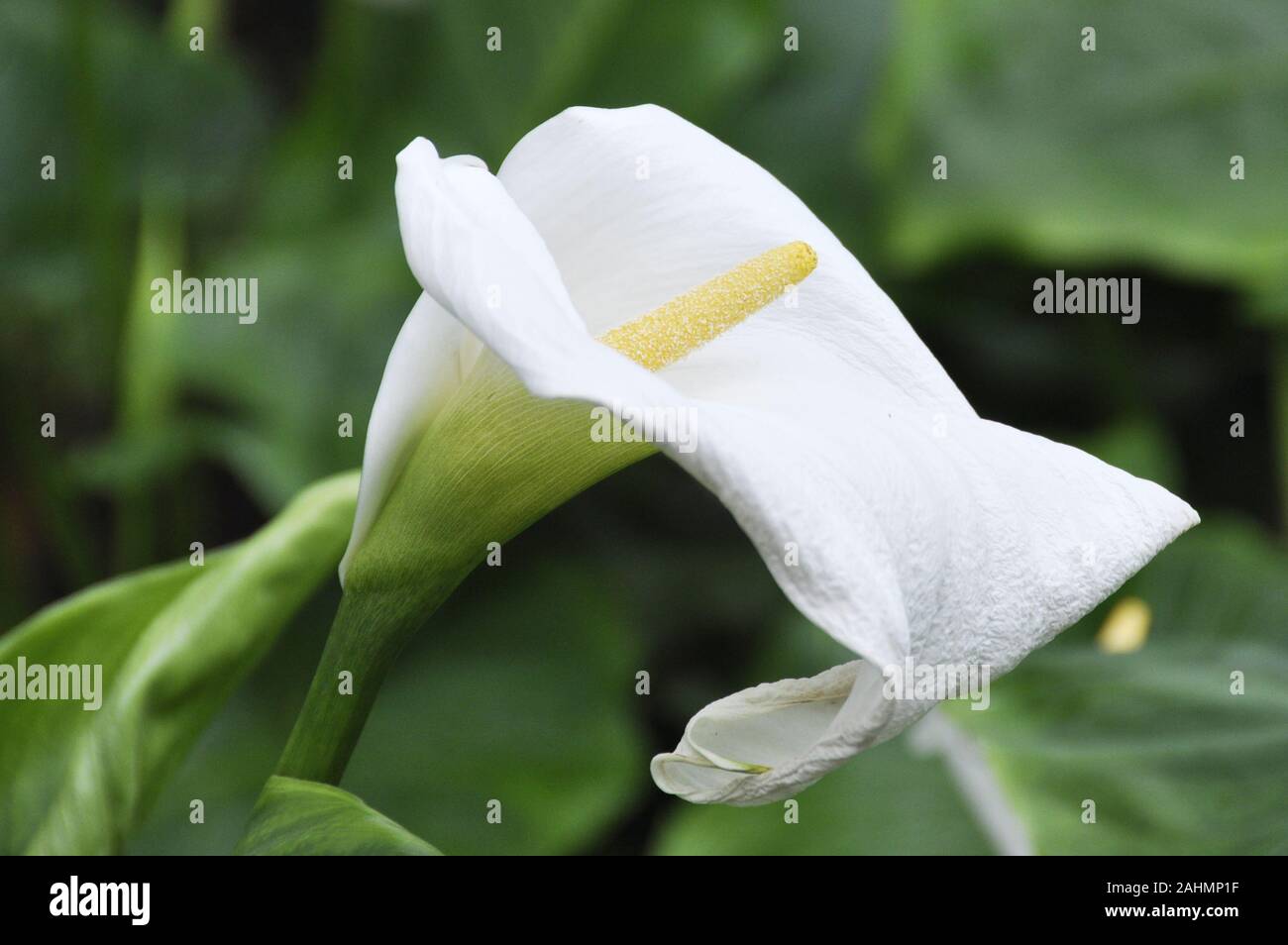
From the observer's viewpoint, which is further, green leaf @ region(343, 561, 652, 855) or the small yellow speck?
green leaf @ region(343, 561, 652, 855)

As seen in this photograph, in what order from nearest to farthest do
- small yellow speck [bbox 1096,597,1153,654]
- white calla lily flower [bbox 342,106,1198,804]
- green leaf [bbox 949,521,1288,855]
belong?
1. white calla lily flower [bbox 342,106,1198,804]
2. green leaf [bbox 949,521,1288,855]
3. small yellow speck [bbox 1096,597,1153,654]

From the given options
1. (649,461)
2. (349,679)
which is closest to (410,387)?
(349,679)

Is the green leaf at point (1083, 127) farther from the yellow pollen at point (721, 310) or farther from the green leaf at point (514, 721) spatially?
the yellow pollen at point (721, 310)

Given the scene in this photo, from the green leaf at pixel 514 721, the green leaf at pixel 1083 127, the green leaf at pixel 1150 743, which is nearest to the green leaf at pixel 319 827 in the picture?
the green leaf at pixel 1150 743

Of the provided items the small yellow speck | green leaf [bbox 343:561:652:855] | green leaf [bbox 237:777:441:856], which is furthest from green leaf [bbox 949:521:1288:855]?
green leaf [bbox 237:777:441:856]

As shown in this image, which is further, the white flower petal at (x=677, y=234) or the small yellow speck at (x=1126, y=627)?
the small yellow speck at (x=1126, y=627)

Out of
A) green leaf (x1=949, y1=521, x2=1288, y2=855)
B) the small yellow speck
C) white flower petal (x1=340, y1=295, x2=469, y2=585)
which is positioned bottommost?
green leaf (x1=949, y1=521, x2=1288, y2=855)

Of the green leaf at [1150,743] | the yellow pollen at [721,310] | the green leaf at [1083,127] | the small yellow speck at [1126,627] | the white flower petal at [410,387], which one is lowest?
the green leaf at [1150,743]

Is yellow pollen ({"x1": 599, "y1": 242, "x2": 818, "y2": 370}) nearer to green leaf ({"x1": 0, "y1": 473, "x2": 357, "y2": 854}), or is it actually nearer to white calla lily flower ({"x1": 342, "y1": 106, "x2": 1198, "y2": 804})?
white calla lily flower ({"x1": 342, "y1": 106, "x2": 1198, "y2": 804})
